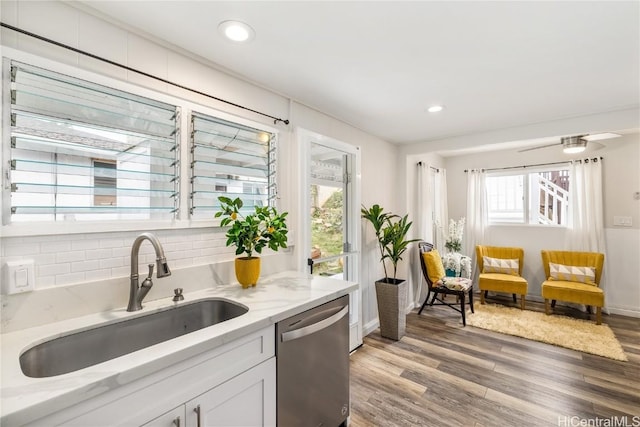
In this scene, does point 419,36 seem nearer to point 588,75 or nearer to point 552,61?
point 552,61

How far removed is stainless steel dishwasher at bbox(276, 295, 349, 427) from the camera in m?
1.41

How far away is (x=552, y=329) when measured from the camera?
3.32 metres

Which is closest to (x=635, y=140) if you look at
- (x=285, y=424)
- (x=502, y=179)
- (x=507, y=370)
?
(x=502, y=179)

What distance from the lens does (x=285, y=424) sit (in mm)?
1402

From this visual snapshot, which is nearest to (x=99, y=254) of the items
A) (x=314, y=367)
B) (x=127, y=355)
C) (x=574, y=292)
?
(x=127, y=355)

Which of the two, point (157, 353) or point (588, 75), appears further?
point (588, 75)

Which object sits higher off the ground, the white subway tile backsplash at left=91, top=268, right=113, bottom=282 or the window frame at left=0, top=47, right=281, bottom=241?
the window frame at left=0, top=47, right=281, bottom=241

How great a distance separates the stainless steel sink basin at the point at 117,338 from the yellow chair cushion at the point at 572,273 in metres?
4.37

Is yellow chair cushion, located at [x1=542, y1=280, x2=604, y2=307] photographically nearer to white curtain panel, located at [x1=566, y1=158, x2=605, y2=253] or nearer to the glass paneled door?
white curtain panel, located at [x1=566, y1=158, x2=605, y2=253]

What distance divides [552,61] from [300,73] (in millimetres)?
1616

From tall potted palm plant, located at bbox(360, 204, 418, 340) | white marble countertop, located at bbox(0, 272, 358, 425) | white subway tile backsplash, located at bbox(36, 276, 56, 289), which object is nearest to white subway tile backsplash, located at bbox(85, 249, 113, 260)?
white subway tile backsplash, located at bbox(36, 276, 56, 289)

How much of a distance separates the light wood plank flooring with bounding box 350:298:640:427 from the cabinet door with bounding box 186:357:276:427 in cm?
93

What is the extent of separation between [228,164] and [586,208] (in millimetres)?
4778

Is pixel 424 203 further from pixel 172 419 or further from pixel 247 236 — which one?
pixel 172 419
